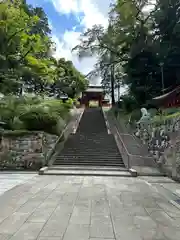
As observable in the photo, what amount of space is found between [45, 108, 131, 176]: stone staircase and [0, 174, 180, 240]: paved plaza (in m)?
2.71

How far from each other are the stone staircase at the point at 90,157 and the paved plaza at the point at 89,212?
271 centimetres

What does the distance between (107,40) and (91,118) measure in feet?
23.4

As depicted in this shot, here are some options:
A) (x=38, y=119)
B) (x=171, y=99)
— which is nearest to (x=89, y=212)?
(x=38, y=119)

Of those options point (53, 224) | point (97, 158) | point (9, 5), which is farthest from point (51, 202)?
point (9, 5)

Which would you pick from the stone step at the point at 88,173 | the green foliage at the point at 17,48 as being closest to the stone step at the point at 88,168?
the stone step at the point at 88,173

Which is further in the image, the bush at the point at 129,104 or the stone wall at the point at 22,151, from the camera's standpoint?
the bush at the point at 129,104

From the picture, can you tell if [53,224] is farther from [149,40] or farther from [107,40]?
[107,40]

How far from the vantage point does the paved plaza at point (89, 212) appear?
3.12 m

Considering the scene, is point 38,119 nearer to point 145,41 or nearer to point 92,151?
point 92,151

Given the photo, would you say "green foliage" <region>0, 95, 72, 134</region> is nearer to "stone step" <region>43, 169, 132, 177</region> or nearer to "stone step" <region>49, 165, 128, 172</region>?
"stone step" <region>49, 165, 128, 172</region>

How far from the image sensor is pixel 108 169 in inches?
378

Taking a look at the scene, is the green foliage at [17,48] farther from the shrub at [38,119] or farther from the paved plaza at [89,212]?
the paved plaza at [89,212]

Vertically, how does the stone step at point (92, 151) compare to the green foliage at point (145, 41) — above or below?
below

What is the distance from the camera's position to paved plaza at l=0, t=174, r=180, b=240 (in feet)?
10.2
